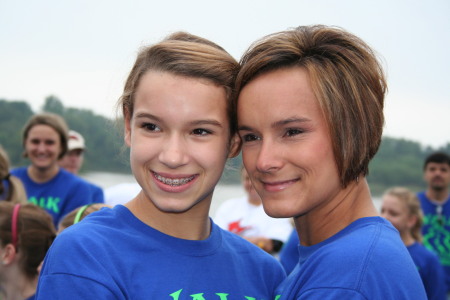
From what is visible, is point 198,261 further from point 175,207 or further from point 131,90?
point 131,90

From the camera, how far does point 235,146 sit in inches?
81.5

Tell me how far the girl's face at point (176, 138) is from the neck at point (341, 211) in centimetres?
41

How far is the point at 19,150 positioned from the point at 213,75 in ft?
16.6

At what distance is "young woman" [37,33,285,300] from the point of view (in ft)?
5.50

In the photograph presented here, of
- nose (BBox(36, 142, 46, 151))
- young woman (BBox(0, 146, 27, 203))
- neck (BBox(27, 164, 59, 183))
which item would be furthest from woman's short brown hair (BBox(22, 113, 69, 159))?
young woman (BBox(0, 146, 27, 203))

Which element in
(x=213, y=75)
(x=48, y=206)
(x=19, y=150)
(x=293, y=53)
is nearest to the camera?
(x=293, y=53)

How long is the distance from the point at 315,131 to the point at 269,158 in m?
0.18

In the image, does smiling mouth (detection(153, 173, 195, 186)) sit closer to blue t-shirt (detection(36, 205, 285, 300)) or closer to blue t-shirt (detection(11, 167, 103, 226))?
blue t-shirt (detection(36, 205, 285, 300))

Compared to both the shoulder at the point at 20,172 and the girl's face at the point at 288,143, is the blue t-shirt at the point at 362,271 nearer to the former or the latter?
the girl's face at the point at 288,143

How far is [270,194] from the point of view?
6.18ft

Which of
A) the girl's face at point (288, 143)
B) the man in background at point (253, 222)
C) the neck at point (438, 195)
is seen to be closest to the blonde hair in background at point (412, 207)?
the man in background at point (253, 222)

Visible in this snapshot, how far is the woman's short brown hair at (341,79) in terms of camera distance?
5.69 ft

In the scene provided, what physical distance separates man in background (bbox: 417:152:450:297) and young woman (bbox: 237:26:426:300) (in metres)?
5.26

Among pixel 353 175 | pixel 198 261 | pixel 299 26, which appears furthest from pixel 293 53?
pixel 198 261
